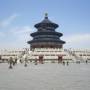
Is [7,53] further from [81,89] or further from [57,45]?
[81,89]

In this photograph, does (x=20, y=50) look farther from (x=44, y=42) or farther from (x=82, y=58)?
(x=82, y=58)

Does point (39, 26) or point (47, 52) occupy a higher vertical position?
point (39, 26)

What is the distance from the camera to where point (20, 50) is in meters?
79.6

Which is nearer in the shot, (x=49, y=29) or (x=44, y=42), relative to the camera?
(x=44, y=42)

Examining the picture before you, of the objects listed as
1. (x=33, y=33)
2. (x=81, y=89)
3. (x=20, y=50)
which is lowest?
(x=81, y=89)

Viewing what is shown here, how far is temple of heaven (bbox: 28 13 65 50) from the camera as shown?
9081cm

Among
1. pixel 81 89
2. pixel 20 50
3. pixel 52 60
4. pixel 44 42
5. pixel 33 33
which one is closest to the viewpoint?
pixel 81 89

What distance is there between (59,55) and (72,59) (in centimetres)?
388

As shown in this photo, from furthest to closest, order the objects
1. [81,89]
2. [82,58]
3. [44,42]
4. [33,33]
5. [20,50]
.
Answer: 1. [33,33]
2. [44,42]
3. [20,50]
4. [82,58]
5. [81,89]

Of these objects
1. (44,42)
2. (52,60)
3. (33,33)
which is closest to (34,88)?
(52,60)

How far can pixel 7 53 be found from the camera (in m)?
78.1

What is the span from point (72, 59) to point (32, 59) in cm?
1104

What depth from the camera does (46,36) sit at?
93.9 meters

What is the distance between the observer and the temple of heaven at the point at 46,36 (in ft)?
298
